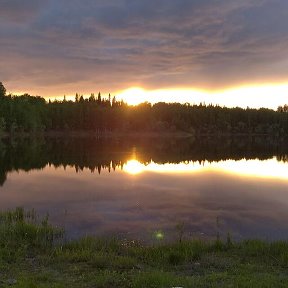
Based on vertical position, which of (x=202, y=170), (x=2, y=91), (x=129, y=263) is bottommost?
(x=202, y=170)

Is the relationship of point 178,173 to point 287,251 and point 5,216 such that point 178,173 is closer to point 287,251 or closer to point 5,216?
point 5,216

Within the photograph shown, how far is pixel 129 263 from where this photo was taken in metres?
14.2

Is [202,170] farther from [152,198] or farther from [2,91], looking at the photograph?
[2,91]

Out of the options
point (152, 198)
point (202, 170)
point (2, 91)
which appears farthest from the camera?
point (2, 91)

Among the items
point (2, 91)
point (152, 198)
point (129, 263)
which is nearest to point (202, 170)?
point (152, 198)

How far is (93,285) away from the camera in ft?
38.4

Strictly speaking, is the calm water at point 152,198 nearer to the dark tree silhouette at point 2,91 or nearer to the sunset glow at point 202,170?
the sunset glow at point 202,170

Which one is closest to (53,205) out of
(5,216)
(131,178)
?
(5,216)

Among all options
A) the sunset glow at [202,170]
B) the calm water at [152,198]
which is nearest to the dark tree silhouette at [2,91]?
the calm water at [152,198]

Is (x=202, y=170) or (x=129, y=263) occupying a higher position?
(x=129, y=263)

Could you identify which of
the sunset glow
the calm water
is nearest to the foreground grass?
the calm water

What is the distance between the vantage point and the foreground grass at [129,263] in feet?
38.9

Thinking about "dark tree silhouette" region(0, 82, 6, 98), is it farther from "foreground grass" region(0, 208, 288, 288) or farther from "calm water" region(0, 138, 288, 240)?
"foreground grass" region(0, 208, 288, 288)

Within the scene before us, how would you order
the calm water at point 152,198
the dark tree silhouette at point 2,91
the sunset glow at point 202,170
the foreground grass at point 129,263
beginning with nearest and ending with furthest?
the foreground grass at point 129,263, the calm water at point 152,198, the sunset glow at point 202,170, the dark tree silhouette at point 2,91
